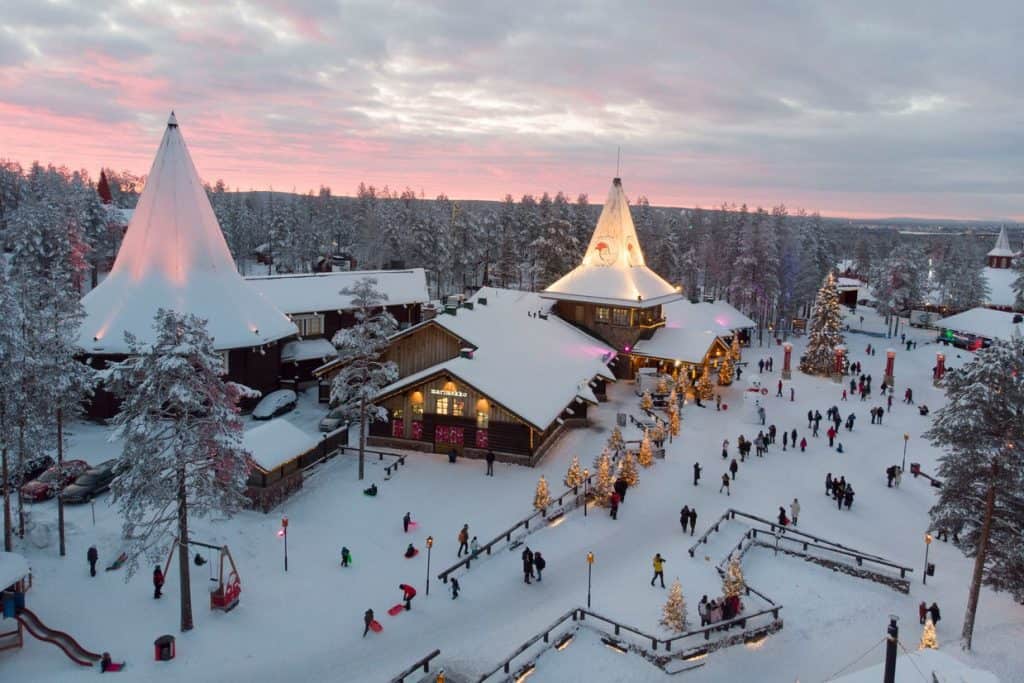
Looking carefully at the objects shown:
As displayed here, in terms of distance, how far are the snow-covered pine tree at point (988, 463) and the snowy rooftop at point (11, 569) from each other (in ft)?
78.0

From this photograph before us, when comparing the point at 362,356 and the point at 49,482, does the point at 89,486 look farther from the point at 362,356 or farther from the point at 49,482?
the point at 362,356

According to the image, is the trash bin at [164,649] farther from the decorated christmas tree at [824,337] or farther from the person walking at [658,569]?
the decorated christmas tree at [824,337]

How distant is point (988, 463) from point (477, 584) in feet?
47.5

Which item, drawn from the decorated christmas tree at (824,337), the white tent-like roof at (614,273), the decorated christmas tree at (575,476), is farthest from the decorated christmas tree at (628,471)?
the decorated christmas tree at (824,337)

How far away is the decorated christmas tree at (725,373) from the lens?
46188mm

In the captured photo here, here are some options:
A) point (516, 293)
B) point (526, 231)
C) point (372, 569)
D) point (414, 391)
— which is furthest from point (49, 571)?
point (526, 231)

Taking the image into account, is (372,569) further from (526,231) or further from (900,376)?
(526,231)

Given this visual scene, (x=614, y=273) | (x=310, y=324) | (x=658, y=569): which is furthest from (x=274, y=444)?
(x=614, y=273)

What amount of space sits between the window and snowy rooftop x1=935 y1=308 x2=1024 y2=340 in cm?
5457

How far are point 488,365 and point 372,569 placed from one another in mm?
13223

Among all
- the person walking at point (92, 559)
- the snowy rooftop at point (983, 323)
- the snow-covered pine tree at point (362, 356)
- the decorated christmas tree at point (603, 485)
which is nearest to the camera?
the person walking at point (92, 559)

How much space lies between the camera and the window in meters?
42.6

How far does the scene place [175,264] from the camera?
34.5 metres

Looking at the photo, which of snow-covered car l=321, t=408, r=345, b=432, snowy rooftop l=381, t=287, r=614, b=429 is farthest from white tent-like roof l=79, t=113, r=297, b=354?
snowy rooftop l=381, t=287, r=614, b=429
